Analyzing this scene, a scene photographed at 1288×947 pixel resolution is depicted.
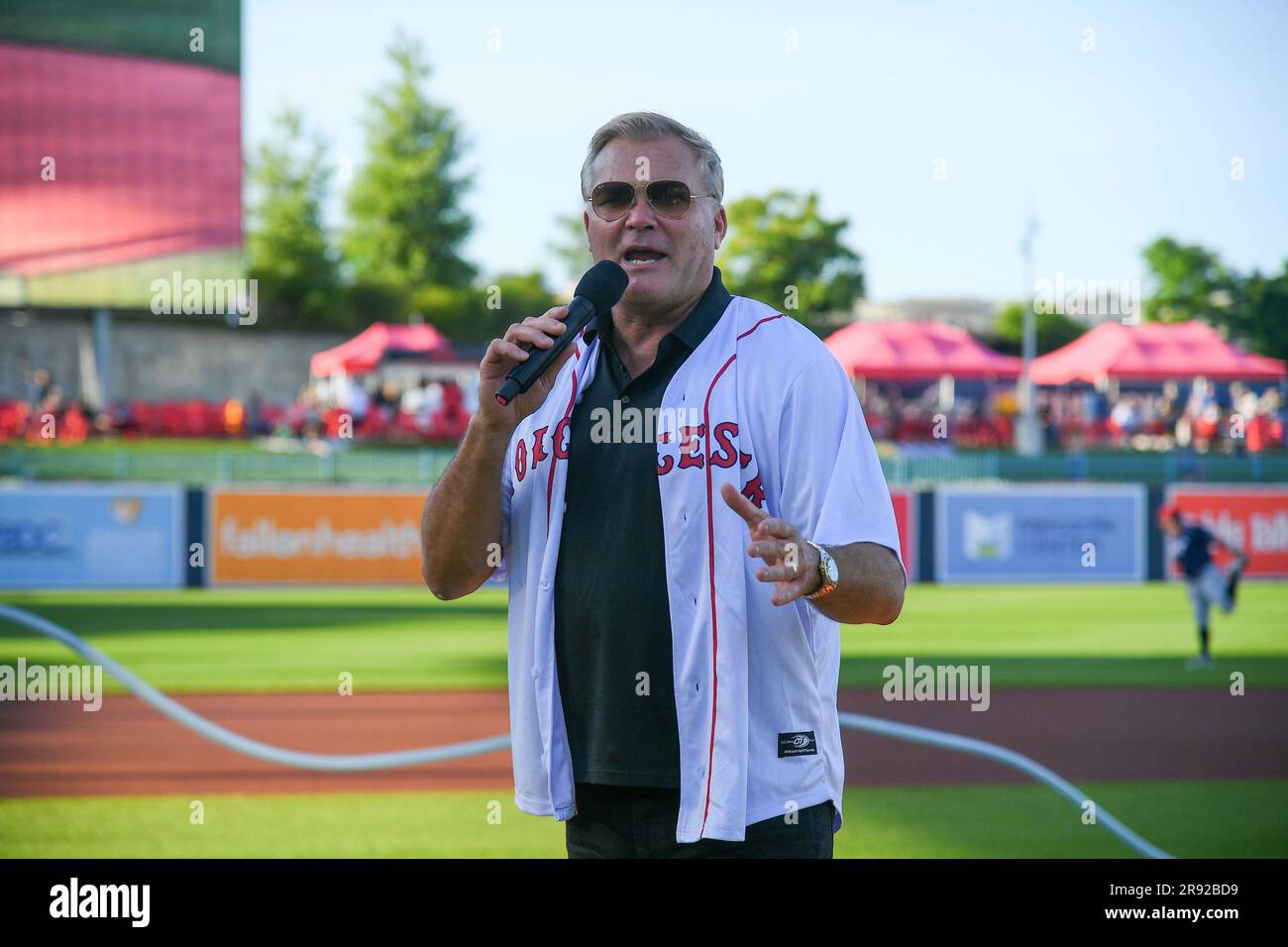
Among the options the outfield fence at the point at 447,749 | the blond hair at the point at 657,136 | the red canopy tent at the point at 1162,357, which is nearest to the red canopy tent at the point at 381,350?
the red canopy tent at the point at 1162,357

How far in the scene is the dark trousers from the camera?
108 inches

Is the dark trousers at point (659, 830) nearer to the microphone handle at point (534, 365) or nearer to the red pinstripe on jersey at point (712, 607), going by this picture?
the red pinstripe on jersey at point (712, 607)

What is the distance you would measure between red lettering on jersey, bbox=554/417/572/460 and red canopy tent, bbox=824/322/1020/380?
30.2 metres

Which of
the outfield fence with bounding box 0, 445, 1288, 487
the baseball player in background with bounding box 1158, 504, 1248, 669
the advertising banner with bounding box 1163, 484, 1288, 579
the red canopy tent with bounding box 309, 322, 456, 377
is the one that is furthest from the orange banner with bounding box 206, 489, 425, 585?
the red canopy tent with bounding box 309, 322, 456, 377

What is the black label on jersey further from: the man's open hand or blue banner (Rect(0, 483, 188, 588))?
blue banner (Rect(0, 483, 188, 588))

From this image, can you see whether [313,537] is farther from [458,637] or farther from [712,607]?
[712,607]

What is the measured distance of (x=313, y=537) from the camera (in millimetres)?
20750

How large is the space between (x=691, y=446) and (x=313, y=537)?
734 inches

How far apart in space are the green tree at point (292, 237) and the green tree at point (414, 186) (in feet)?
8.53

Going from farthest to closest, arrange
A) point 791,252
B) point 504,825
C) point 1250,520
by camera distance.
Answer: point 791,252 < point 1250,520 < point 504,825

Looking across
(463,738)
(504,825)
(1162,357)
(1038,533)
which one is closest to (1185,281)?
(1162,357)

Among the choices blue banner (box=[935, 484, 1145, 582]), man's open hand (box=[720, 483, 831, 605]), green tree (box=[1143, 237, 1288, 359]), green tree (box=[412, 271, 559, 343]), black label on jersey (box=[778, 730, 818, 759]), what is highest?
green tree (box=[412, 271, 559, 343])
